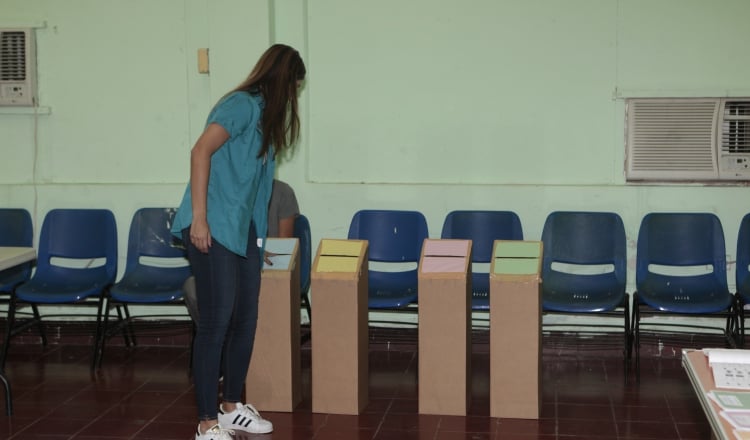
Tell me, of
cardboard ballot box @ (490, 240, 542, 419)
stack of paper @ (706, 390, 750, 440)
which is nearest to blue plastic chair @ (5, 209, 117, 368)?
cardboard ballot box @ (490, 240, 542, 419)

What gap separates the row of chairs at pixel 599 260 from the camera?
493 cm

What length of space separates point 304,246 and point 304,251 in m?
0.03

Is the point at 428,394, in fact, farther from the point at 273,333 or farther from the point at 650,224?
the point at 650,224

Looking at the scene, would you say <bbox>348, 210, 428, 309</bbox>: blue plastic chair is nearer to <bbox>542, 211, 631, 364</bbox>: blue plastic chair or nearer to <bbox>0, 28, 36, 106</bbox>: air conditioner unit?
→ <bbox>542, 211, 631, 364</bbox>: blue plastic chair

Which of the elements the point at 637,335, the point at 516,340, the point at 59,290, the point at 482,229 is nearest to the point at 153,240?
the point at 59,290

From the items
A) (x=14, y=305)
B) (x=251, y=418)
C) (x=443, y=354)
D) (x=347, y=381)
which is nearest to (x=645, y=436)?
(x=443, y=354)

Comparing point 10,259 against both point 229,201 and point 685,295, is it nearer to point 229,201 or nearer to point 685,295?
point 229,201

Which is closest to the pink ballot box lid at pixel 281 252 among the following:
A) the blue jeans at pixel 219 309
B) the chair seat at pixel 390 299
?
the blue jeans at pixel 219 309

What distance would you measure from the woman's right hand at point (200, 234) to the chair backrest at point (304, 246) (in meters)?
1.65

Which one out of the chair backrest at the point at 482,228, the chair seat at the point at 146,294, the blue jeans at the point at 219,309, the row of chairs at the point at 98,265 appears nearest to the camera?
the blue jeans at the point at 219,309

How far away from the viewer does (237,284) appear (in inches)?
151

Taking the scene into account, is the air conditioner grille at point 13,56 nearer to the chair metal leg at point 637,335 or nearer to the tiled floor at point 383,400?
the tiled floor at point 383,400

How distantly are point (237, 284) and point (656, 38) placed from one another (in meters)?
3.03

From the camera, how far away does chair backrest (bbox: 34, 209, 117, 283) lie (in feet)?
18.3
